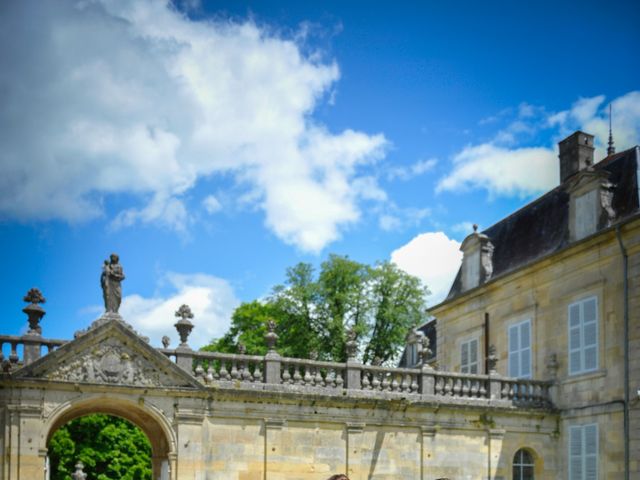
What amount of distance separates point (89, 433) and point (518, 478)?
1610cm

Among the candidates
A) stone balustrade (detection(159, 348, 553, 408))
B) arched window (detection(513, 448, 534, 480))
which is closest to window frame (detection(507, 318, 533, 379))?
stone balustrade (detection(159, 348, 553, 408))

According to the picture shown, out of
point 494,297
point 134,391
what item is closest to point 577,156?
point 494,297

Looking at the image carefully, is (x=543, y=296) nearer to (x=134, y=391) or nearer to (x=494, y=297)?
(x=494, y=297)

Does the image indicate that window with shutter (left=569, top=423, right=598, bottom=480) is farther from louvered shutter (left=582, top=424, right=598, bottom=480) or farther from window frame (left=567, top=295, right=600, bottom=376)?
window frame (left=567, top=295, right=600, bottom=376)

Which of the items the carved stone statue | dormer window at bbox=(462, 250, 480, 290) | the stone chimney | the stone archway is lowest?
the stone archway

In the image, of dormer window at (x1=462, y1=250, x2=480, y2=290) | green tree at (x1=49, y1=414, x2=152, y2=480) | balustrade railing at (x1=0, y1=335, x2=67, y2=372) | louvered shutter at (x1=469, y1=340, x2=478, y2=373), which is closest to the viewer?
balustrade railing at (x1=0, y1=335, x2=67, y2=372)

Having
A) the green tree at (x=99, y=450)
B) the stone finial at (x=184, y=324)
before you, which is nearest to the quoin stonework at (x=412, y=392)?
the stone finial at (x=184, y=324)

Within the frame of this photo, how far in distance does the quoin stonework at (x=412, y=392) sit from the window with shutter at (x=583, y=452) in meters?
0.04

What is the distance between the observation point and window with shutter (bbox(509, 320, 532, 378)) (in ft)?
64.7

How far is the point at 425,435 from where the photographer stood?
17438 millimetres

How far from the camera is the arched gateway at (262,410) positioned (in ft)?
47.5

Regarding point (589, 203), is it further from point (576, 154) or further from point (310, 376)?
point (310, 376)

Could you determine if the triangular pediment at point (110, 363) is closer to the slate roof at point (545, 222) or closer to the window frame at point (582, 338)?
the window frame at point (582, 338)

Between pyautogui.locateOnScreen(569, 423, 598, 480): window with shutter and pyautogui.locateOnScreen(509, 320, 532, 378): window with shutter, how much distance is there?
2023 mm
